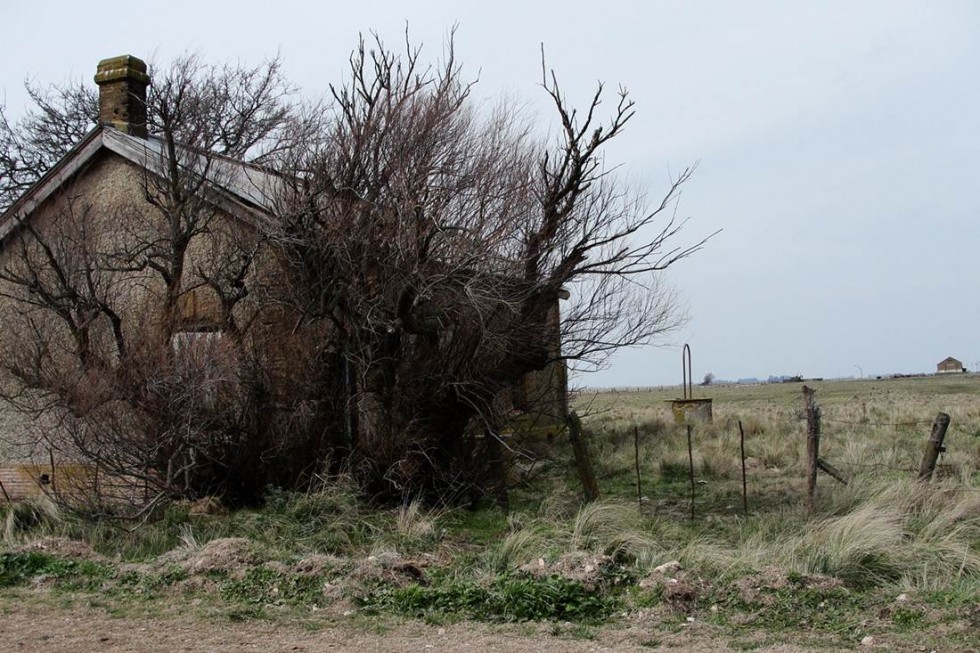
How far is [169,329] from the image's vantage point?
465 inches

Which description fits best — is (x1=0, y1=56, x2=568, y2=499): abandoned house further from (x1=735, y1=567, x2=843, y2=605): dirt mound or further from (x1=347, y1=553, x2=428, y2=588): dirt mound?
(x1=735, y1=567, x2=843, y2=605): dirt mound

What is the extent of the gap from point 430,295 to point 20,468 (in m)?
7.50

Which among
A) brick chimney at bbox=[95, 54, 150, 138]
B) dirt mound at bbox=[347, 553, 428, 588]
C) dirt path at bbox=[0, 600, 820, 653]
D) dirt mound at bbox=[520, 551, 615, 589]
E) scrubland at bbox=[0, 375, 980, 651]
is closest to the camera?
dirt path at bbox=[0, 600, 820, 653]

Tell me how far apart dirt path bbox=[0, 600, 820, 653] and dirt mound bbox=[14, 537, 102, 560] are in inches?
85.1

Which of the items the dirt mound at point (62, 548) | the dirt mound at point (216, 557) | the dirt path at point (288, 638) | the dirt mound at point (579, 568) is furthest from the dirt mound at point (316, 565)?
the dirt mound at point (62, 548)

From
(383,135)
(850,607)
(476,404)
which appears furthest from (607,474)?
(850,607)

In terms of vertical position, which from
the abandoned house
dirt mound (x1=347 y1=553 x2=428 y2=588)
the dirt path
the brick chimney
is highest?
the brick chimney

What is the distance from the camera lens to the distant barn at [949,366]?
8956 centimetres

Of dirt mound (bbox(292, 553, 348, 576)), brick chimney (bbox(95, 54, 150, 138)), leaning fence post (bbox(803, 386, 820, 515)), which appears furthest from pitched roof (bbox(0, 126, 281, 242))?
leaning fence post (bbox(803, 386, 820, 515))

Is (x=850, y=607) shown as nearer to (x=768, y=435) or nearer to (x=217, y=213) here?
(x=217, y=213)

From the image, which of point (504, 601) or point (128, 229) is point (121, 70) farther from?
point (504, 601)

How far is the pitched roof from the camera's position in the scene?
42.4 feet

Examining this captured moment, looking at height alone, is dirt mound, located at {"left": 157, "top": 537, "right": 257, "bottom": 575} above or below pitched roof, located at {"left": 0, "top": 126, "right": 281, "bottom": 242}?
below

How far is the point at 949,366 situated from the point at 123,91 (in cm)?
9024
